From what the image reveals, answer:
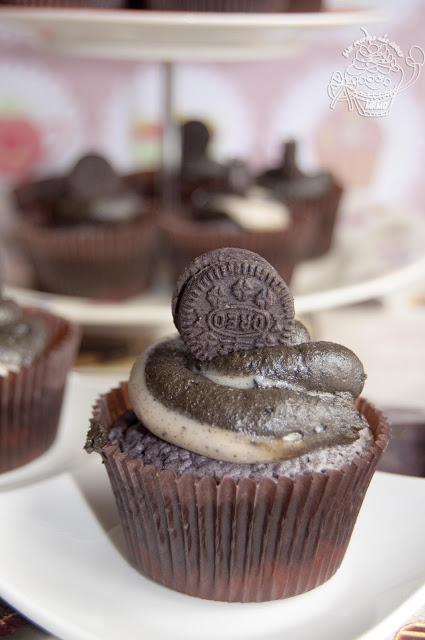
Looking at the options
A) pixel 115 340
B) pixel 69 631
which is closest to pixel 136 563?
pixel 69 631

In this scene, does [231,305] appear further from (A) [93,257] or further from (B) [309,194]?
(B) [309,194]

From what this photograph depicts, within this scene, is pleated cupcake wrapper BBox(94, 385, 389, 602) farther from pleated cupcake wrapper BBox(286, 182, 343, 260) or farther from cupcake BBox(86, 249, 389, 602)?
pleated cupcake wrapper BBox(286, 182, 343, 260)

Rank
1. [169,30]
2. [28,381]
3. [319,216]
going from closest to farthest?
[28,381], [169,30], [319,216]

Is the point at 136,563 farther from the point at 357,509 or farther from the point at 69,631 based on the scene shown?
the point at 357,509

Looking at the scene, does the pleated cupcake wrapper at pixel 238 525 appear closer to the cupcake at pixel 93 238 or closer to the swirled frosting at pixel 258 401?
the swirled frosting at pixel 258 401

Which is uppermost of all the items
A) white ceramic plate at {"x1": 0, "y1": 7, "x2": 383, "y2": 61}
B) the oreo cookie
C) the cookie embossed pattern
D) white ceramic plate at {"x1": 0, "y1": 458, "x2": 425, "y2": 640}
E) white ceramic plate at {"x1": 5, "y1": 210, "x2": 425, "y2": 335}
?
the cookie embossed pattern

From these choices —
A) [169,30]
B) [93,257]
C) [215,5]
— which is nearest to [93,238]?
[93,257]

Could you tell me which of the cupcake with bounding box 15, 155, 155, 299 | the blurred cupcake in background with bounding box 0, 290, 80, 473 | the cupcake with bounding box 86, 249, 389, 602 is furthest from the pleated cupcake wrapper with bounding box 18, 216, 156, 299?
the cupcake with bounding box 86, 249, 389, 602
